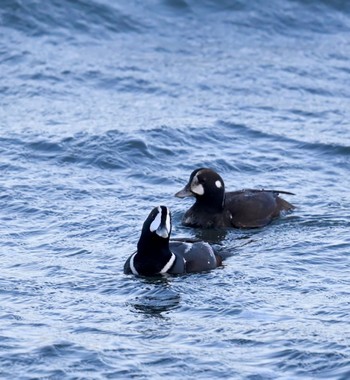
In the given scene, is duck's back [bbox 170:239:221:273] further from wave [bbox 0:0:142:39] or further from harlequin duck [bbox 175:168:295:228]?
wave [bbox 0:0:142:39]

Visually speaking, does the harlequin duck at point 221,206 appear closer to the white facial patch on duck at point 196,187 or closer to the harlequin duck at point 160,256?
the white facial patch on duck at point 196,187

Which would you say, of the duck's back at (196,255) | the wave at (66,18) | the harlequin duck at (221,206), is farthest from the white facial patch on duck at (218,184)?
the wave at (66,18)

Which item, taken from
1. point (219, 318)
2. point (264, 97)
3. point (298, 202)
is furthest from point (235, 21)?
point (219, 318)

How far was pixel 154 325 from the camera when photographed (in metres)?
11.4

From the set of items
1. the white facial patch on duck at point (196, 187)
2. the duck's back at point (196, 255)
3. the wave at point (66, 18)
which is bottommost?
the duck's back at point (196, 255)

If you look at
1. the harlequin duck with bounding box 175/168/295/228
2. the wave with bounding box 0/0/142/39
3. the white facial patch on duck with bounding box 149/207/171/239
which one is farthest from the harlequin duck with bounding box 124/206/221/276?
the wave with bounding box 0/0/142/39

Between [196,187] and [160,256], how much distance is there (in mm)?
2382

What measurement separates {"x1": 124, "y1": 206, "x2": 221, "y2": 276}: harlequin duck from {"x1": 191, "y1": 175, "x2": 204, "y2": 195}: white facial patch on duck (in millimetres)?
2027

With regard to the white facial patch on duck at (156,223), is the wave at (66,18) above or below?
above

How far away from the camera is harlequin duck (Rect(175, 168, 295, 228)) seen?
15.2m

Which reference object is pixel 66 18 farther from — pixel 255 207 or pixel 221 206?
pixel 255 207

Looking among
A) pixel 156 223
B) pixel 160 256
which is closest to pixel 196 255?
pixel 160 256

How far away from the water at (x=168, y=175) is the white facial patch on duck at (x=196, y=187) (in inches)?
17.4

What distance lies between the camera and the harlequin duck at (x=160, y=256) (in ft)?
42.9
